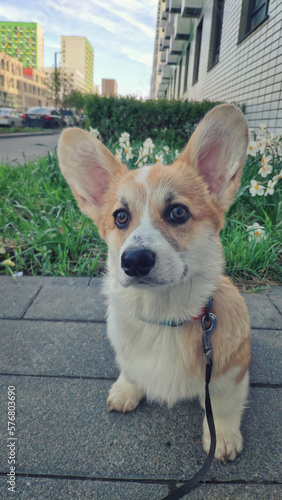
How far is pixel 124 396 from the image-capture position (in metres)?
1.62

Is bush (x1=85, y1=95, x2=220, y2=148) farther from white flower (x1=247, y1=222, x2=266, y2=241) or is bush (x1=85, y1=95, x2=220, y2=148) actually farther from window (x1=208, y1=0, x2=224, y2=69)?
white flower (x1=247, y1=222, x2=266, y2=241)

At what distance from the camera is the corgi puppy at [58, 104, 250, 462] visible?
1408mm

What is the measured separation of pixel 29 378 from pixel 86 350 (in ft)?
1.19

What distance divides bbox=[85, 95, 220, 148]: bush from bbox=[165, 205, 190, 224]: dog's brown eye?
6.00 m

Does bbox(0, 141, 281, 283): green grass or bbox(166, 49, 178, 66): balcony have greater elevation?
bbox(166, 49, 178, 66): balcony

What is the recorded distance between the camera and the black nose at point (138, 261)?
118cm

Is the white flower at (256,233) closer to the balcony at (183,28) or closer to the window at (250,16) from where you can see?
the window at (250,16)

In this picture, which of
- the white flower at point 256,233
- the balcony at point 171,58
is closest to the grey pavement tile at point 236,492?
the white flower at point 256,233

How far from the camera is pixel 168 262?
4.03 ft

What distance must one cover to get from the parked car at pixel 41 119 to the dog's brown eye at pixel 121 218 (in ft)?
92.8

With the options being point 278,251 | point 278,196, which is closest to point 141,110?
point 278,196

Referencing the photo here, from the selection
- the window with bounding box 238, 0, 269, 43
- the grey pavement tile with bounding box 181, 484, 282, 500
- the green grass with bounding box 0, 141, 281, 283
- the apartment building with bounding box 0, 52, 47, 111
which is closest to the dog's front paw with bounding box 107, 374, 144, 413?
the grey pavement tile with bounding box 181, 484, 282, 500

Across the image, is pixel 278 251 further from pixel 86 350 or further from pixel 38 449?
pixel 38 449

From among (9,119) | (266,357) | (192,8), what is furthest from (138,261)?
(9,119)
